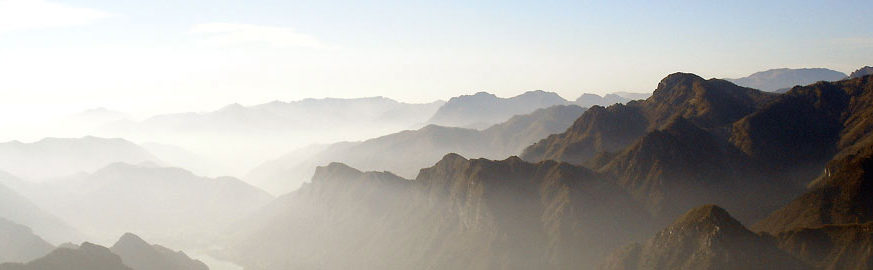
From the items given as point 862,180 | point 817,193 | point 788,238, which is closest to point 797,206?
point 817,193

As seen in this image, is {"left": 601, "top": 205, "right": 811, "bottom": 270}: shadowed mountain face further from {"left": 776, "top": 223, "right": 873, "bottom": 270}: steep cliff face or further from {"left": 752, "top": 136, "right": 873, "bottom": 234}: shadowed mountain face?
{"left": 752, "top": 136, "right": 873, "bottom": 234}: shadowed mountain face

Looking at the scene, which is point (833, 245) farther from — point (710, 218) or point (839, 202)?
point (839, 202)

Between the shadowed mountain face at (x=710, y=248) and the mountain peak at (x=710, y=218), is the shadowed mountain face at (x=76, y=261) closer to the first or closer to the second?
the shadowed mountain face at (x=710, y=248)

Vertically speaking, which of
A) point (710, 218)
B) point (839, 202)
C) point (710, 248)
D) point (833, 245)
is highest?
point (710, 218)

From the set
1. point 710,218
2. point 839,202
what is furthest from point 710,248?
point 839,202

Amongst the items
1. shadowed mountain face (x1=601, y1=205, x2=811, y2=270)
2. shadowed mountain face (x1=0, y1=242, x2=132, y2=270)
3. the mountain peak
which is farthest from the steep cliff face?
shadowed mountain face (x1=0, y1=242, x2=132, y2=270)

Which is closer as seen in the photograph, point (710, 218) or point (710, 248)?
point (710, 248)

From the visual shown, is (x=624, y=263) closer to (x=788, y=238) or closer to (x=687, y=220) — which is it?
(x=687, y=220)
